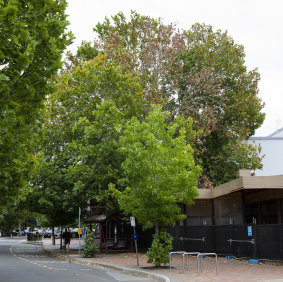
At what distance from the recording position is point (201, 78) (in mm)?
35719

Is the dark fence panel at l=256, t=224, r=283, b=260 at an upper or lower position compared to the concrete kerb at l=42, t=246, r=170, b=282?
upper

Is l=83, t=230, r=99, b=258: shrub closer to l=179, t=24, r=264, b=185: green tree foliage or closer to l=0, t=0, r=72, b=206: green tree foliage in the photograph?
l=179, t=24, r=264, b=185: green tree foliage

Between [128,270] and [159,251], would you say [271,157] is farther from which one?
[128,270]

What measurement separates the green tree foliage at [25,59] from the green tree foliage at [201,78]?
67.9 ft

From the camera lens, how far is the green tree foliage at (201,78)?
3541cm

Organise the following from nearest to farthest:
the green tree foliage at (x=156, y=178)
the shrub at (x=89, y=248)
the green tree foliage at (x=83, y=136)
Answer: the green tree foliage at (x=156, y=178)
the shrub at (x=89, y=248)
the green tree foliage at (x=83, y=136)

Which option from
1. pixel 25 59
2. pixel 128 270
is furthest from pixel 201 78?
pixel 25 59

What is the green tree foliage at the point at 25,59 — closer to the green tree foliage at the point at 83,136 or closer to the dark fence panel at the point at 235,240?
the dark fence panel at the point at 235,240

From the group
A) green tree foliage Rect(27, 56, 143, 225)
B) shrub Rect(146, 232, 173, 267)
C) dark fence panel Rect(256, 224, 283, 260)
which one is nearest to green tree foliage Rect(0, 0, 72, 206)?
shrub Rect(146, 232, 173, 267)

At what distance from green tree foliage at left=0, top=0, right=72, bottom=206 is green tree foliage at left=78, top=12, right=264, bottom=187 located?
20698 millimetres

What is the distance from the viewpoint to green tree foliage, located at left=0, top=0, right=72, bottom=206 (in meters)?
11.1

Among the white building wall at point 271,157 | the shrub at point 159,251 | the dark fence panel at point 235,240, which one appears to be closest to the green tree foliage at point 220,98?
the white building wall at point 271,157

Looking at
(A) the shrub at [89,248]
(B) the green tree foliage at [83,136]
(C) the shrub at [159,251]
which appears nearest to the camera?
(C) the shrub at [159,251]

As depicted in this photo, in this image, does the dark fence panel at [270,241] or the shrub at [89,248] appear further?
the shrub at [89,248]
